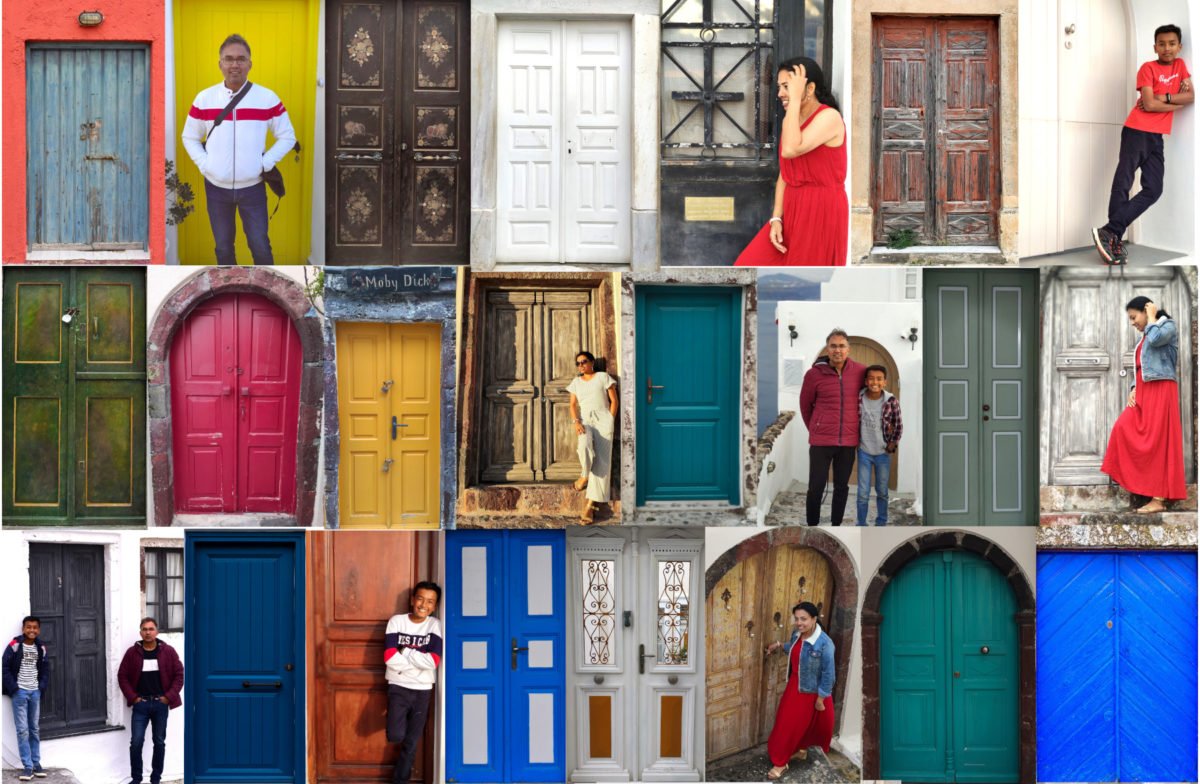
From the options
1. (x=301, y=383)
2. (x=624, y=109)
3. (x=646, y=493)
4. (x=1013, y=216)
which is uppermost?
(x=624, y=109)

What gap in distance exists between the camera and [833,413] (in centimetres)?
947

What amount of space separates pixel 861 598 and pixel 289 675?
165 inches

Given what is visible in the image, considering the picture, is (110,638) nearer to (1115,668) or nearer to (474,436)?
(474,436)

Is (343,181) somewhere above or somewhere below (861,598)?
above

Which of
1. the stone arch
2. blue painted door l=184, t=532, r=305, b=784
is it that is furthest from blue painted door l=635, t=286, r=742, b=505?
blue painted door l=184, t=532, r=305, b=784

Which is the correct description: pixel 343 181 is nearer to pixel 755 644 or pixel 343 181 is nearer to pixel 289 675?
pixel 289 675

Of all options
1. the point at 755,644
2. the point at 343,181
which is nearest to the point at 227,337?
the point at 343,181

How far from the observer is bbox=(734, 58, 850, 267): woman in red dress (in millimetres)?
9414

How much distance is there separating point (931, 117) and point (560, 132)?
8.90ft

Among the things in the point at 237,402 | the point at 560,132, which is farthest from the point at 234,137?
the point at 560,132

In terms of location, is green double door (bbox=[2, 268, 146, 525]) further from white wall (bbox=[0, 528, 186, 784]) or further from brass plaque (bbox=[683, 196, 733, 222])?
brass plaque (bbox=[683, 196, 733, 222])

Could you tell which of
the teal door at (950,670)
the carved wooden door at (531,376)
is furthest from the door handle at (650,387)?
the teal door at (950,670)

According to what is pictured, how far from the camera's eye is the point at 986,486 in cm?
962

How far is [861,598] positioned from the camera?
31.4ft
